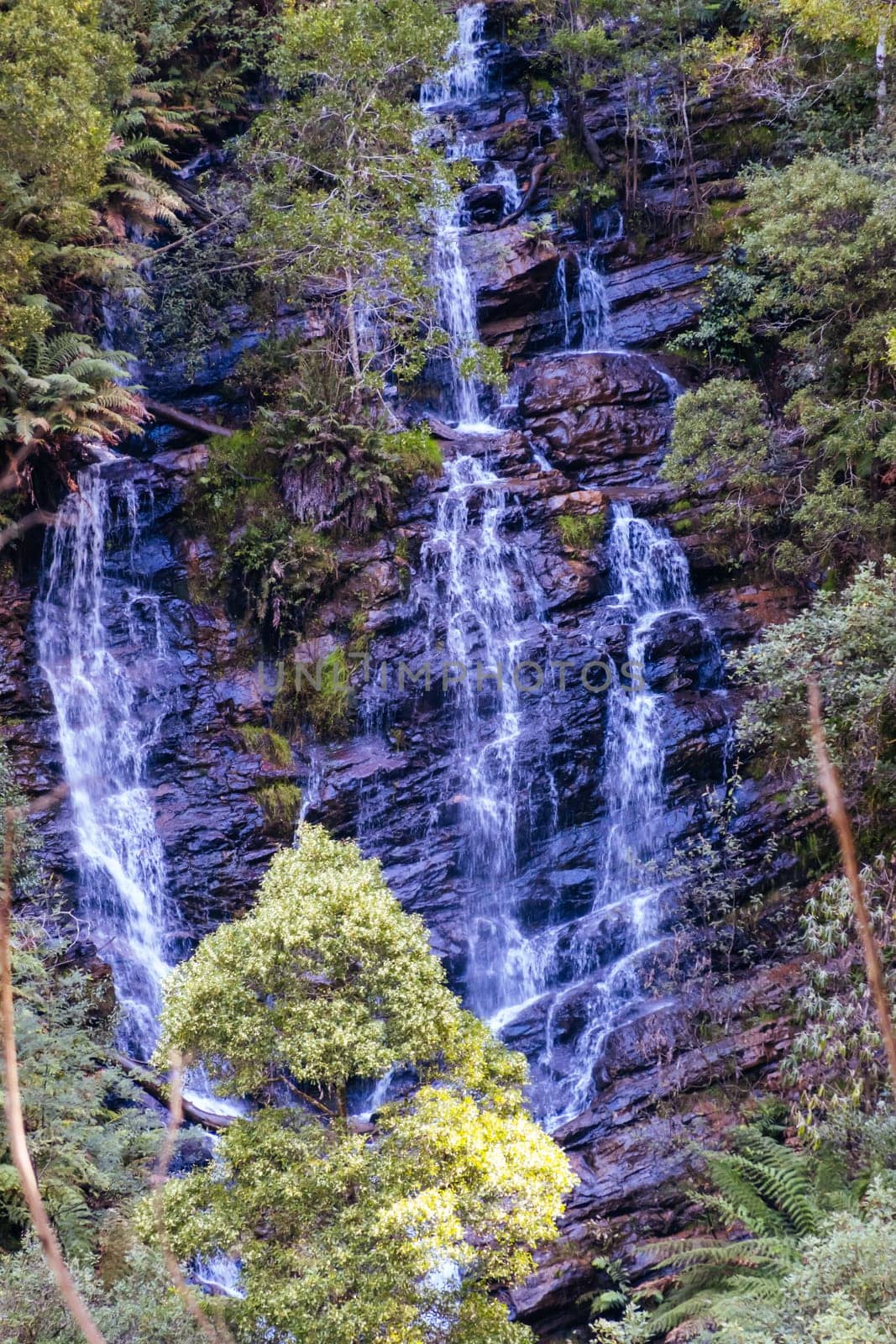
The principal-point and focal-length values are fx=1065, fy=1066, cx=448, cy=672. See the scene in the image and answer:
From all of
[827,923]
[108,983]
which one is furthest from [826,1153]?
[108,983]

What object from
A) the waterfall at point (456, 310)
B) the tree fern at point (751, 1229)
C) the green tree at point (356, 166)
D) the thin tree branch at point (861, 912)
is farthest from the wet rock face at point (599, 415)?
the thin tree branch at point (861, 912)

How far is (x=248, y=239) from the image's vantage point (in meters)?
18.8

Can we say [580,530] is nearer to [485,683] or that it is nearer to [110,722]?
[485,683]

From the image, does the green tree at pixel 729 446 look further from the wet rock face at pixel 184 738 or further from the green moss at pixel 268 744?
the wet rock face at pixel 184 738

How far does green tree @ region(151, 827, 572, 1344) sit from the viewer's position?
8008 millimetres

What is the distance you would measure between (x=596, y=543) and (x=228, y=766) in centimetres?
710

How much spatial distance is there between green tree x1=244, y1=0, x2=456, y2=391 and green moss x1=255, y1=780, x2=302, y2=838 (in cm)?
712

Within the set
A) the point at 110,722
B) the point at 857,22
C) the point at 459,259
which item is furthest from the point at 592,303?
the point at 110,722

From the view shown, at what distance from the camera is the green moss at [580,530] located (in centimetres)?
1786

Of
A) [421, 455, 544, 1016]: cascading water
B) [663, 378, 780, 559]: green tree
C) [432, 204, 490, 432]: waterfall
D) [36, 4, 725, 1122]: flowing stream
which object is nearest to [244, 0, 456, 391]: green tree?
[432, 204, 490, 432]: waterfall

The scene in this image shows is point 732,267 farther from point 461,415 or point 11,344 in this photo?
point 11,344

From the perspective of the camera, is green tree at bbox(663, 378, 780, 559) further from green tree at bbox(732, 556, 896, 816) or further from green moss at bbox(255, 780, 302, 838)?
green moss at bbox(255, 780, 302, 838)

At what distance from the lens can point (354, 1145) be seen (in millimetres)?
8641

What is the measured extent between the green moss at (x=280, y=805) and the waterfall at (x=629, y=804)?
4.66 meters
